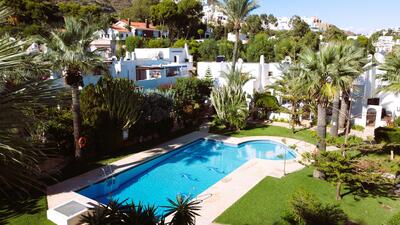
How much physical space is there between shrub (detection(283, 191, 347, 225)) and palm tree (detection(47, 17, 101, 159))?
905 cm

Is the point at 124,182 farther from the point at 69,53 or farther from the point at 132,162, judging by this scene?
the point at 69,53

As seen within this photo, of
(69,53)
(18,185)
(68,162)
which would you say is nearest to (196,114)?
(68,162)

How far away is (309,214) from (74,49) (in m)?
10.8

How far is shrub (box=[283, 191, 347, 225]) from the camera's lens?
888 cm

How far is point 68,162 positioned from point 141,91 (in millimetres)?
6232

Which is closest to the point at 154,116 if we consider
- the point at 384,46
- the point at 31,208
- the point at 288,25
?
the point at 31,208

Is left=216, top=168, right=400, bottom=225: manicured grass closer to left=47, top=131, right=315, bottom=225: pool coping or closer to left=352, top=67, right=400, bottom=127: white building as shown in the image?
left=47, top=131, right=315, bottom=225: pool coping

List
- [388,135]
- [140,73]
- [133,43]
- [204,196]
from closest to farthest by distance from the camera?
[204,196] → [388,135] → [140,73] → [133,43]

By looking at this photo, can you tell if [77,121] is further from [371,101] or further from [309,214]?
[371,101]

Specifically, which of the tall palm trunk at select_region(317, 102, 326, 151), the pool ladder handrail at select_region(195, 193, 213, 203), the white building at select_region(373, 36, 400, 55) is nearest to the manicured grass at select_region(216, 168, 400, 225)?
the pool ladder handrail at select_region(195, 193, 213, 203)

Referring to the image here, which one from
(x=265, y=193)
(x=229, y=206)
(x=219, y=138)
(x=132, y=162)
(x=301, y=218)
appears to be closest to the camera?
(x=301, y=218)

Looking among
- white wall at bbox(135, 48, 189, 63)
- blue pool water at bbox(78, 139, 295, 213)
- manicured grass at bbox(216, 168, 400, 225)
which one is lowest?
blue pool water at bbox(78, 139, 295, 213)

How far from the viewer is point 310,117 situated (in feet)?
77.2

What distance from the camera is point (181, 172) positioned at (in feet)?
51.3
